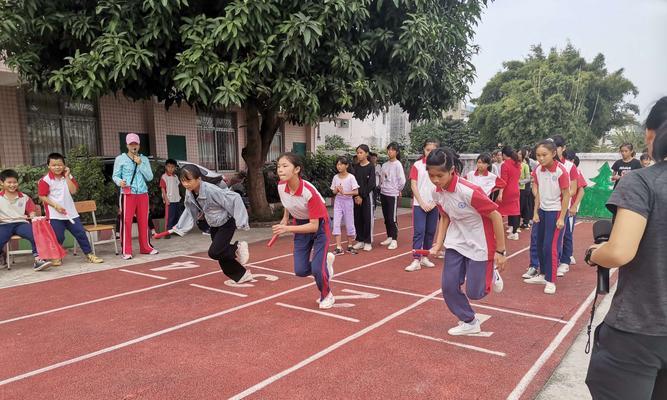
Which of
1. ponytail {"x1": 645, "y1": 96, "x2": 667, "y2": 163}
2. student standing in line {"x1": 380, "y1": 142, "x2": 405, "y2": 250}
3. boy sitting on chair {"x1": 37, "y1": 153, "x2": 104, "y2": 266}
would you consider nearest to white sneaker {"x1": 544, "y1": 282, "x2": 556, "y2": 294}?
student standing in line {"x1": 380, "y1": 142, "x2": 405, "y2": 250}

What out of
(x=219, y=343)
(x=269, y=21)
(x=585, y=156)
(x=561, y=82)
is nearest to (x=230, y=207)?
(x=219, y=343)

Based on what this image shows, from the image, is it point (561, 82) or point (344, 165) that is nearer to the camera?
point (344, 165)

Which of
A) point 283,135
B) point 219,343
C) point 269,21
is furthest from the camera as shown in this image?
point 283,135

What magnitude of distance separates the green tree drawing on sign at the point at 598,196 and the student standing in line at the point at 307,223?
980 cm

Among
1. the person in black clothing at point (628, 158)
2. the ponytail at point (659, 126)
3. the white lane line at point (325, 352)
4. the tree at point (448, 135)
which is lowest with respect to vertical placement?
the white lane line at point (325, 352)

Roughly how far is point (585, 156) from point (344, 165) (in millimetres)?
8882

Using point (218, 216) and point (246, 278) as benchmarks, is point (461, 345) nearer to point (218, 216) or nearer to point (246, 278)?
point (246, 278)

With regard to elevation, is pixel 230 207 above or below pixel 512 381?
above

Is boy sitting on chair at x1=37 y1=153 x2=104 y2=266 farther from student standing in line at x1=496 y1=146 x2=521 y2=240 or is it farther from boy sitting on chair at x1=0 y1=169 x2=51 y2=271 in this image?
student standing in line at x1=496 y1=146 x2=521 y2=240

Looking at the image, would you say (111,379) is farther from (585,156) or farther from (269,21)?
(585,156)

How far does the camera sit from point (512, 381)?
131 inches

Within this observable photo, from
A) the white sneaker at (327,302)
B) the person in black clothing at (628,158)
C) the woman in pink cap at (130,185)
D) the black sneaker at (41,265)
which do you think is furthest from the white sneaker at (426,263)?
the black sneaker at (41,265)

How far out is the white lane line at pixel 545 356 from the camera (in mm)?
3184

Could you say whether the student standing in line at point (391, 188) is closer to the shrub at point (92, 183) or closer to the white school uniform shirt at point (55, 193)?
the white school uniform shirt at point (55, 193)
